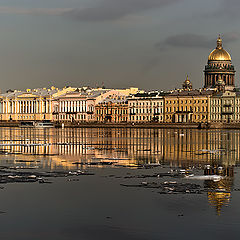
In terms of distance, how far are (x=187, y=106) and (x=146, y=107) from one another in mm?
9044

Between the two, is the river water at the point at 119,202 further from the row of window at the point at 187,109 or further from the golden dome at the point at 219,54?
the golden dome at the point at 219,54

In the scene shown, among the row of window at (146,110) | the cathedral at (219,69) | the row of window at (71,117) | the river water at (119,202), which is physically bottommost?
the river water at (119,202)

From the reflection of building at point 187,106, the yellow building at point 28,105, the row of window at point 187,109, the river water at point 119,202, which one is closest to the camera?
the river water at point 119,202

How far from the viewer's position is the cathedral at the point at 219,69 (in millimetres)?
124375

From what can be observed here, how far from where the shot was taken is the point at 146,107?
120062mm

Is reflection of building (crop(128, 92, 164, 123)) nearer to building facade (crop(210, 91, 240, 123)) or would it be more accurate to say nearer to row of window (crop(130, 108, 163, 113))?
row of window (crop(130, 108, 163, 113))

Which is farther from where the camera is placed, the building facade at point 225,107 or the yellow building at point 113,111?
the yellow building at point 113,111

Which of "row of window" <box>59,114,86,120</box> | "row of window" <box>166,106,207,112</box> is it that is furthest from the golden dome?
"row of window" <box>59,114,86,120</box>

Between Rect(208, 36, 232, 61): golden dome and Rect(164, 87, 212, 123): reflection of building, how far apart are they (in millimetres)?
12992

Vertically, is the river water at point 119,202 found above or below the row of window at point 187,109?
below

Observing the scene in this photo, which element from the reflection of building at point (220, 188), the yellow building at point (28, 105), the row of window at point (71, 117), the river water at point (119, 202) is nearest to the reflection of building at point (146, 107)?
the row of window at point (71, 117)

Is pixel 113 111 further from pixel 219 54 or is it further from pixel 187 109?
pixel 219 54

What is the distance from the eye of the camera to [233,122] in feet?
351

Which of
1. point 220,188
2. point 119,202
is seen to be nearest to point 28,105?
point 220,188
